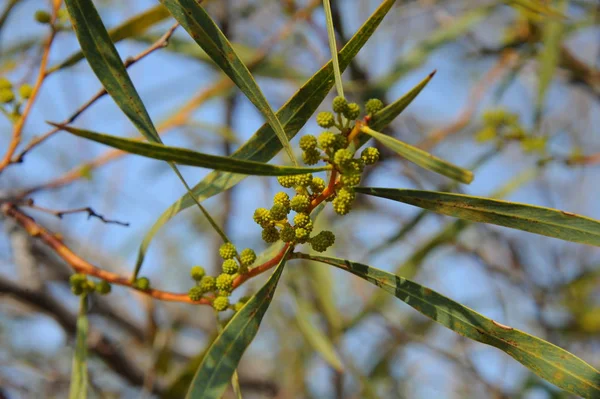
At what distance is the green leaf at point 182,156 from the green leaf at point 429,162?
0.07 m

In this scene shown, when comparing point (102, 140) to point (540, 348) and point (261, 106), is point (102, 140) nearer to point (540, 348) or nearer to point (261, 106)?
point (261, 106)

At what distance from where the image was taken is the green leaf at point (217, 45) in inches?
21.5

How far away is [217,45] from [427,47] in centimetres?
117

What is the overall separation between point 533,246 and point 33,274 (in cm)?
253

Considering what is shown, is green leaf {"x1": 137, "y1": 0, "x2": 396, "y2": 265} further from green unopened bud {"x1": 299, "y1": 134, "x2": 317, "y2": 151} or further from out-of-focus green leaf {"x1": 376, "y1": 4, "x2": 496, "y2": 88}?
out-of-focus green leaf {"x1": 376, "y1": 4, "x2": 496, "y2": 88}

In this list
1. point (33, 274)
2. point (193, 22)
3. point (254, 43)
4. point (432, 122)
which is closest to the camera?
point (193, 22)

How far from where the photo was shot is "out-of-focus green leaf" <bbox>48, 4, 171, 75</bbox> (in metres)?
0.88

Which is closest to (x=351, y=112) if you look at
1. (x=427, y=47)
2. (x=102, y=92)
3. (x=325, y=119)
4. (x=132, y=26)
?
(x=325, y=119)

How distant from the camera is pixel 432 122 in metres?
3.29

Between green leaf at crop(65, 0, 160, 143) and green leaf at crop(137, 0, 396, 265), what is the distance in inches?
3.9

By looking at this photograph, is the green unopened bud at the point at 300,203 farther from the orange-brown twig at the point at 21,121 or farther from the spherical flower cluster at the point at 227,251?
the orange-brown twig at the point at 21,121

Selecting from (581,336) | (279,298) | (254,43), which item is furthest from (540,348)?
(254,43)

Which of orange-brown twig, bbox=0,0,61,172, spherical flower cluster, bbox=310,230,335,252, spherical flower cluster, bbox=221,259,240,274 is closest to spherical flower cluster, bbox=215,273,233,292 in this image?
spherical flower cluster, bbox=221,259,240,274

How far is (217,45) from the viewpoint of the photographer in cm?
55
